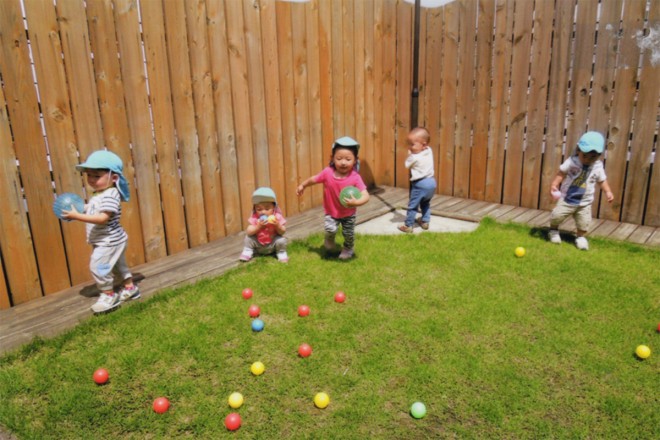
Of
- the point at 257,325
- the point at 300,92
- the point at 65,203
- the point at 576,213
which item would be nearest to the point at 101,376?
the point at 257,325

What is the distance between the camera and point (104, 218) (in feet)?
12.7

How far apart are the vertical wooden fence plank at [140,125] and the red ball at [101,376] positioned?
7.09ft

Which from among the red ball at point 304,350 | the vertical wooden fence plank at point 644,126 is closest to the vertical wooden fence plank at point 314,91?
the red ball at point 304,350

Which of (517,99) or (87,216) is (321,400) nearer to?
(87,216)

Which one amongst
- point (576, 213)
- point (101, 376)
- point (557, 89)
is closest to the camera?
point (101, 376)

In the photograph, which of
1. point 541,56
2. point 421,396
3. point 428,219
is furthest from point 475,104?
point 421,396

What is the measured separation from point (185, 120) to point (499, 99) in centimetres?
457

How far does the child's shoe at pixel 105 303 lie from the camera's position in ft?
13.2

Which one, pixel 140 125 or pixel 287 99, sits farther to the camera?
pixel 287 99

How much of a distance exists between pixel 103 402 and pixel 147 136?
2881mm

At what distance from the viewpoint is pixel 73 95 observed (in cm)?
435

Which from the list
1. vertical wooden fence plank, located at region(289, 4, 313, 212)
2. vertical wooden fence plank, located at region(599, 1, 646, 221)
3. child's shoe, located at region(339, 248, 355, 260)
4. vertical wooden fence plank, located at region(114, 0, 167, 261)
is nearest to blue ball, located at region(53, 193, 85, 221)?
vertical wooden fence plank, located at region(114, 0, 167, 261)

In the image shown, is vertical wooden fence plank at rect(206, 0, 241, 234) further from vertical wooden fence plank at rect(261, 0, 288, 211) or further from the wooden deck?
vertical wooden fence plank at rect(261, 0, 288, 211)

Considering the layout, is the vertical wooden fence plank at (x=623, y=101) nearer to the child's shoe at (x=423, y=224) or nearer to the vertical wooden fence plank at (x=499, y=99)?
the vertical wooden fence plank at (x=499, y=99)
